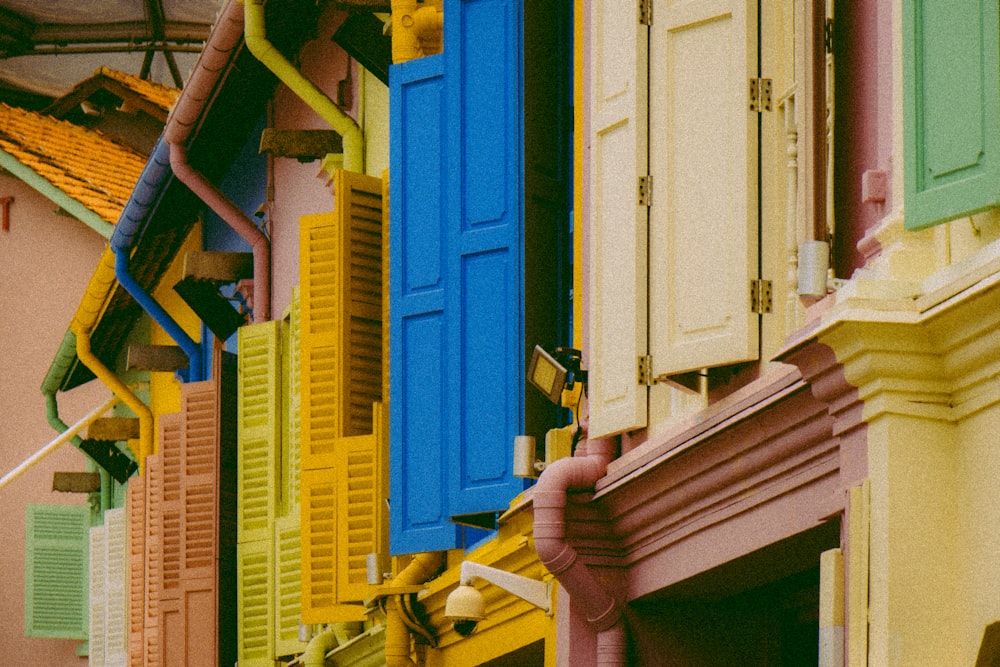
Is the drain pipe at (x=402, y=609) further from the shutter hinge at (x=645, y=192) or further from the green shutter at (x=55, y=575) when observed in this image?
the green shutter at (x=55, y=575)

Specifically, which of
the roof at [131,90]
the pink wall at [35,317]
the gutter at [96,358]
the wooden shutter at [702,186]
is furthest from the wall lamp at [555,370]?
the pink wall at [35,317]

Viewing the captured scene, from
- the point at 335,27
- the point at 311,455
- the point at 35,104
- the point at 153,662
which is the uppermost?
the point at 35,104

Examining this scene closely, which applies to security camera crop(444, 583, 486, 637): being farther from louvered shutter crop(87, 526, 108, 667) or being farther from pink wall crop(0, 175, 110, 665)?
pink wall crop(0, 175, 110, 665)

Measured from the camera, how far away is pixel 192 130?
1523 cm

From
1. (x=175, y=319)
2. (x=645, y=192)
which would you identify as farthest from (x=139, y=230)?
(x=645, y=192)

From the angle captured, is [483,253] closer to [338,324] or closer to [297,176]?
[338,324]

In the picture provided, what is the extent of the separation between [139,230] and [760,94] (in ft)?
33.5

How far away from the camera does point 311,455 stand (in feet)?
40.1

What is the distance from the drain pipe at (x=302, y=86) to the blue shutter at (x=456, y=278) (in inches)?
100

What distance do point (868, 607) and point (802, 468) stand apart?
3.24ft

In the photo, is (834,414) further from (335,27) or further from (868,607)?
(335,27)

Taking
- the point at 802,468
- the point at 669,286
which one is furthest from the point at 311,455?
the point at 802,468

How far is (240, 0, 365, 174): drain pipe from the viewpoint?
13.2 m

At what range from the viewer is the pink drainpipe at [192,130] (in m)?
14.0
